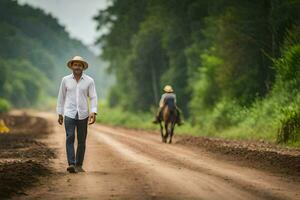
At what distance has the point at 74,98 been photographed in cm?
1222

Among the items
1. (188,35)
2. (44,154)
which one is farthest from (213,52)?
(44,154)

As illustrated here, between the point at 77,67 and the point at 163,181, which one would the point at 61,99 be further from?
the point at 163,181

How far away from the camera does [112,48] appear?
5644 centimetres

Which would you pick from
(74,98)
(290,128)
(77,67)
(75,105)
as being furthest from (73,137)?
(290,128)

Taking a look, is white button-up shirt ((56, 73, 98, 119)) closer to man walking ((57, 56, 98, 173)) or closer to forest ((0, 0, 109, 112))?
man walking ((57, 56, 98, 173))

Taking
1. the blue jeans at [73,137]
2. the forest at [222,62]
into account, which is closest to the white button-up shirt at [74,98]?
the blue jeans at [73,137]

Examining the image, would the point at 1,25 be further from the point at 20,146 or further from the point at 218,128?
the point at 20,146

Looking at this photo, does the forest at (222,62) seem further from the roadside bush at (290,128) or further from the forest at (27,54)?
the forest at (27,54)

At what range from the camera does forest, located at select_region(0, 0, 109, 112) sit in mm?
89750

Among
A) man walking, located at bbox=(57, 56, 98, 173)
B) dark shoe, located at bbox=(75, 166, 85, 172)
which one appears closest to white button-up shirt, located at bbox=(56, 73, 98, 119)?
man walking, located at bbox=(57, 56, 98, 173)

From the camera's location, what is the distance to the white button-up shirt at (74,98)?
12.2m

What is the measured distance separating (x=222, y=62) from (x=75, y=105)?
66.0ft

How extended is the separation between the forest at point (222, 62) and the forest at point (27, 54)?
1174 inches

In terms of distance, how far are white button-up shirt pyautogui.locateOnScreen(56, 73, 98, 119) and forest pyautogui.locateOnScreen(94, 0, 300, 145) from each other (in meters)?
8.59
